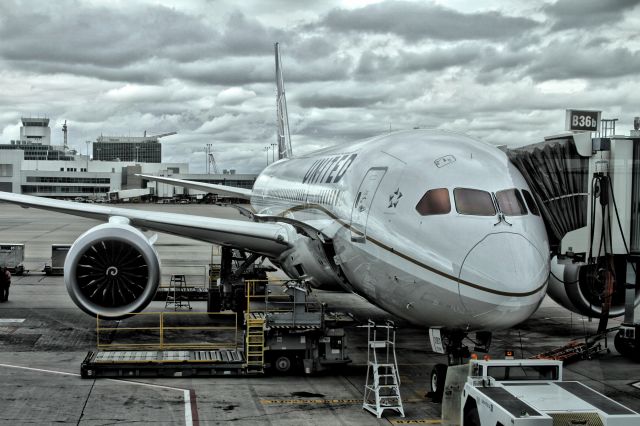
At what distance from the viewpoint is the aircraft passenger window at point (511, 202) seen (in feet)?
40.4

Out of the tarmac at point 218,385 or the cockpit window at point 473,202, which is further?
the tarmac at point 218,385

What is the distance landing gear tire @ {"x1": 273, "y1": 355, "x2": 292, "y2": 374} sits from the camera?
16438mm

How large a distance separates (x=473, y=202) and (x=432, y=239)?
0.87 m

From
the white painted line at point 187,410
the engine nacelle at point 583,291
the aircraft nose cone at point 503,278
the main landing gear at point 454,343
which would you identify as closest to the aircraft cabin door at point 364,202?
the main landing gear at point 454,343

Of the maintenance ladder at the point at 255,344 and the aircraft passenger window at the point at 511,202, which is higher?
the aircraft passenger window at the point at 511,202

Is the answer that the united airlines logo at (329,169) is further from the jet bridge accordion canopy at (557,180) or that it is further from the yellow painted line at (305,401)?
the yellow painted line at (305,401)

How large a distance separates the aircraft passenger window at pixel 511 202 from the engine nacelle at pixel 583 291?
22.3ft

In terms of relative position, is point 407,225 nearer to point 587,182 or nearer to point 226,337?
point 587,182

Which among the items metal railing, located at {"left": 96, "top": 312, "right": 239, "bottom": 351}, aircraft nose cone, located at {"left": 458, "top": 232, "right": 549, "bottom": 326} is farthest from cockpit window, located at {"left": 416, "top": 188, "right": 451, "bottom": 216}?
metal railing, located at {"left": 96, "top": 312, "right": 239, "bottom": 351}

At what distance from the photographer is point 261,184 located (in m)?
29.7

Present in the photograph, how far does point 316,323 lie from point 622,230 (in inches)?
257

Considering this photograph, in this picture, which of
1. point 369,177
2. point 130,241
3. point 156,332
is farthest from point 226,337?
point 369,177

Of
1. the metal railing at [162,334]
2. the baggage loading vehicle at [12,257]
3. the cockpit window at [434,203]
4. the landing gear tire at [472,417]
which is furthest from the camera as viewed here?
the baggage loading vehicle at [12,257]

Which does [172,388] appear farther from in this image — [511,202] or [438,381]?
[511,202]
